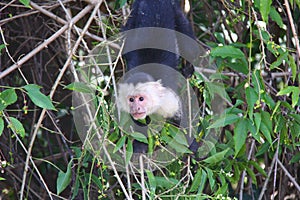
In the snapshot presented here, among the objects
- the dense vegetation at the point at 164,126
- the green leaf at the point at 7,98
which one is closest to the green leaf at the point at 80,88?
the dense vegetation at the point at 164,126

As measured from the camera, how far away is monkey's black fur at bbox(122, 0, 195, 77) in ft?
8.64

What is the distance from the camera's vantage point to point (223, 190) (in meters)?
1.93

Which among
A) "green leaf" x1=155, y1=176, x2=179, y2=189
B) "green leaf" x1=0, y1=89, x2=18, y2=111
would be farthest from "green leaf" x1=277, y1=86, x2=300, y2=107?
"green leaf" x1=0, y1=89, x2=18, y2=111

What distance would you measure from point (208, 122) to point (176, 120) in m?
0.37

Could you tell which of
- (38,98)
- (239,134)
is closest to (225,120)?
(239,134)

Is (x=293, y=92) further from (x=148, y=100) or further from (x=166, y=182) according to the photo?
(x=148, y=100)

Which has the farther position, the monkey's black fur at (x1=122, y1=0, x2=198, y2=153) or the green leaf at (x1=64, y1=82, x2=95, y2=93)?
the monkey's black fur at (x1=122, y1=0, x2=198, y2=153)

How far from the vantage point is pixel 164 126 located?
1.98 m

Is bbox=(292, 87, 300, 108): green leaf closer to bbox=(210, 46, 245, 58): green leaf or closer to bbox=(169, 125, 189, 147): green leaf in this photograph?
bbox=(210, 46, 245, 58): green leaf

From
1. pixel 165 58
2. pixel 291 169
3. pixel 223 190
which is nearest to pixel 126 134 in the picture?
pixel 223 190

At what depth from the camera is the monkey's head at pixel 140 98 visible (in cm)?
242

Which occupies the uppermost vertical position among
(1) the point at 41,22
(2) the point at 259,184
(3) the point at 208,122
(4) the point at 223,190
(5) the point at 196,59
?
(1) the point at 41,22

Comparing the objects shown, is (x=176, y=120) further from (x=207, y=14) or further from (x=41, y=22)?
(x=41, y=22)

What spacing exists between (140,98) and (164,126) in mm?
562
